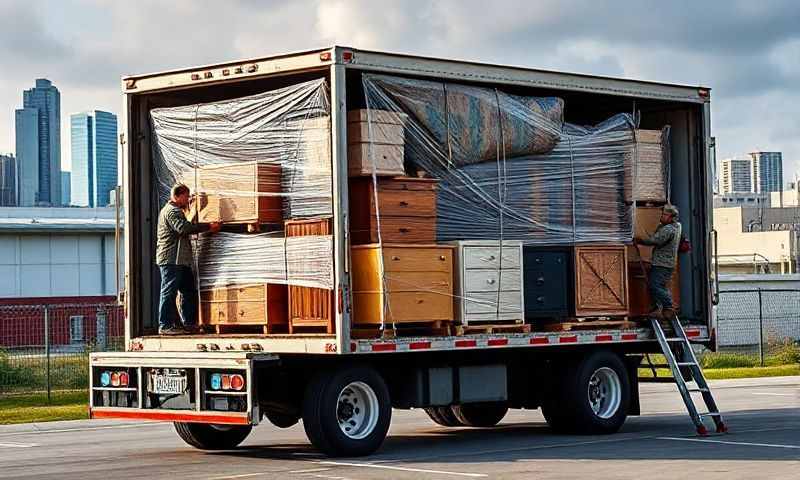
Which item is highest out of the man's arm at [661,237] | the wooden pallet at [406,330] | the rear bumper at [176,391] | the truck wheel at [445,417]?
the man's arm at [661,237]

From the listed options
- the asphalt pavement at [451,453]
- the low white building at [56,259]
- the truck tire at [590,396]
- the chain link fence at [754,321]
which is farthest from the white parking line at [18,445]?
the low white building at [56,259]

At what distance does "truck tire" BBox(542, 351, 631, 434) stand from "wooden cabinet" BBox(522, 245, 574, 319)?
29.5 inches

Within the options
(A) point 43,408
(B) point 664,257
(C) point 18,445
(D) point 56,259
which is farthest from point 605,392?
(D) point 56,259

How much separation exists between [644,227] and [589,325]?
1.57 m

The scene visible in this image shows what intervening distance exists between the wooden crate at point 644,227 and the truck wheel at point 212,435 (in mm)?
4993

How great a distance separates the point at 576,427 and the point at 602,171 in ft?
9.54

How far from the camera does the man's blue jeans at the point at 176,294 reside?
47.4ft

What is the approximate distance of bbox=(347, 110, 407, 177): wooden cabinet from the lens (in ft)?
44.2

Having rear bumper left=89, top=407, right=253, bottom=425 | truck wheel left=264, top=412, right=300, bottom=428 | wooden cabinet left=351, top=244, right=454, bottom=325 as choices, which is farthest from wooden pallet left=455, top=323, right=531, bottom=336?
rear bumper left=89, top=407, right=253, bottom=425

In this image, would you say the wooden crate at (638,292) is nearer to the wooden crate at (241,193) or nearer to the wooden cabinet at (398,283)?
the wooden cabinet at (398,283)

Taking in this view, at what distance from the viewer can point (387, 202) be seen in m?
13.6

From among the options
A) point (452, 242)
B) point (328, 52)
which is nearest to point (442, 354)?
point (452, 242)

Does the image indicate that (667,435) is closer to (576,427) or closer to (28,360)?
(576,427)

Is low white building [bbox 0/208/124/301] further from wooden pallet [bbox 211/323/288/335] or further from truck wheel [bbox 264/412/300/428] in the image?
truck wheel [bbox 264/412/300/428]
